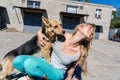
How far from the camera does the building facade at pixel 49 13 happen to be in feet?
116

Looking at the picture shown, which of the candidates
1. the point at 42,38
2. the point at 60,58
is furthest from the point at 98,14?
the point at 60,58

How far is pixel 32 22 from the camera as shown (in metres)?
36.4

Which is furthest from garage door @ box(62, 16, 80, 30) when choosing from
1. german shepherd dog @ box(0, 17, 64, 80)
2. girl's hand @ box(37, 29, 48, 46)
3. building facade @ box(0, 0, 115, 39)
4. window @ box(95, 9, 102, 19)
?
girl's hand @ box(37, 29, 48, 46)

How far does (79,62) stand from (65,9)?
3369cm

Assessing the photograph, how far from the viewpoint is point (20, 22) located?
35812 millimetres

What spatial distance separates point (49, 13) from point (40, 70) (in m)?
32.9

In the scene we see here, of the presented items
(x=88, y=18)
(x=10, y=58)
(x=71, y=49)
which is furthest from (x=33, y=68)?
(x=88, y=18)

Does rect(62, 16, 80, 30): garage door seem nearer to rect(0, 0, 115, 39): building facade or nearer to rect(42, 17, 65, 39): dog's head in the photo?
rect(0, 0, 115, 39): building facade

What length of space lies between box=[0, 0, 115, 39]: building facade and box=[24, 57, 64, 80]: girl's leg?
3114 cm

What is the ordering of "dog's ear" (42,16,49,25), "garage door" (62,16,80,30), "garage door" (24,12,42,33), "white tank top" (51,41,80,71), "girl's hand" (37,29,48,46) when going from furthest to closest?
"garage door" (62,16,80,30) → "garage door" (24,12,42,33) → "girl's hand" (37,29,48,46) → "dog's ear" (42,16,49,25) → "white tank top" (51,41,80,71)

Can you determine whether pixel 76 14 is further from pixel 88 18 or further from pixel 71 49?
pixel 71 49

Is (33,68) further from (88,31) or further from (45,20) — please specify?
(45,20)

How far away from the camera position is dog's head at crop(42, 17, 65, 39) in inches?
184

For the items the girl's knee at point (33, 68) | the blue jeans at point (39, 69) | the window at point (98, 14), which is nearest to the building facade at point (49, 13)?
the window at point (98, 14)
